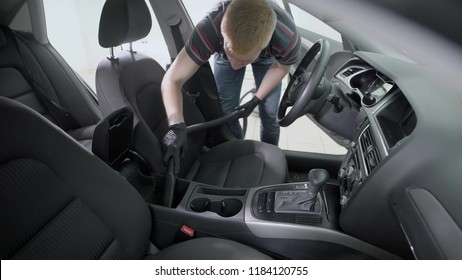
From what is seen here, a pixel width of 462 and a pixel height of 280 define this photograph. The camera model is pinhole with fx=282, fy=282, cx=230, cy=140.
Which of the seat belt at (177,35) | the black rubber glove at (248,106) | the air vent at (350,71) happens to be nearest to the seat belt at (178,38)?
the seat belt at (177,35)

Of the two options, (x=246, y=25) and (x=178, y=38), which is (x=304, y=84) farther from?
(x=178, y=38)

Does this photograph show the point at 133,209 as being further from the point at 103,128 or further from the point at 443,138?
the point at 443,138

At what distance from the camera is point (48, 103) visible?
4.59 feet

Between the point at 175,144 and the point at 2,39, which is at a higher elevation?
the point at 2,39

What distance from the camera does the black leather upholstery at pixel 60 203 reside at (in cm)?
52

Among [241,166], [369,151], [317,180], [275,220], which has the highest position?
[369,151]

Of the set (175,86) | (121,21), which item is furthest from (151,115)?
(121,21)

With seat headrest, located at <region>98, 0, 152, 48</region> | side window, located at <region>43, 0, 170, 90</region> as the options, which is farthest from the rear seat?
seat headrest, located at <region>98, 0, 152, 48</region>

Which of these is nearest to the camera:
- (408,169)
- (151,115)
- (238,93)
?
(408,169)

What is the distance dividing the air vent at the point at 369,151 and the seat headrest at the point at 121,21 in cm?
89

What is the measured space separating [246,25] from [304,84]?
279 millimetres

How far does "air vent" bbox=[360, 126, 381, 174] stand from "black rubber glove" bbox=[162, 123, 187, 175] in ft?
2.03

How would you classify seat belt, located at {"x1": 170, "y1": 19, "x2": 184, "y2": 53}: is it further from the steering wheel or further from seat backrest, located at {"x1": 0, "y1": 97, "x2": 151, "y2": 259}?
seat backrest, located at {"x1": 0, "y1": 97, "x2": 151, "y2": 259}

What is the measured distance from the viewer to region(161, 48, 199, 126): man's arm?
113cm
